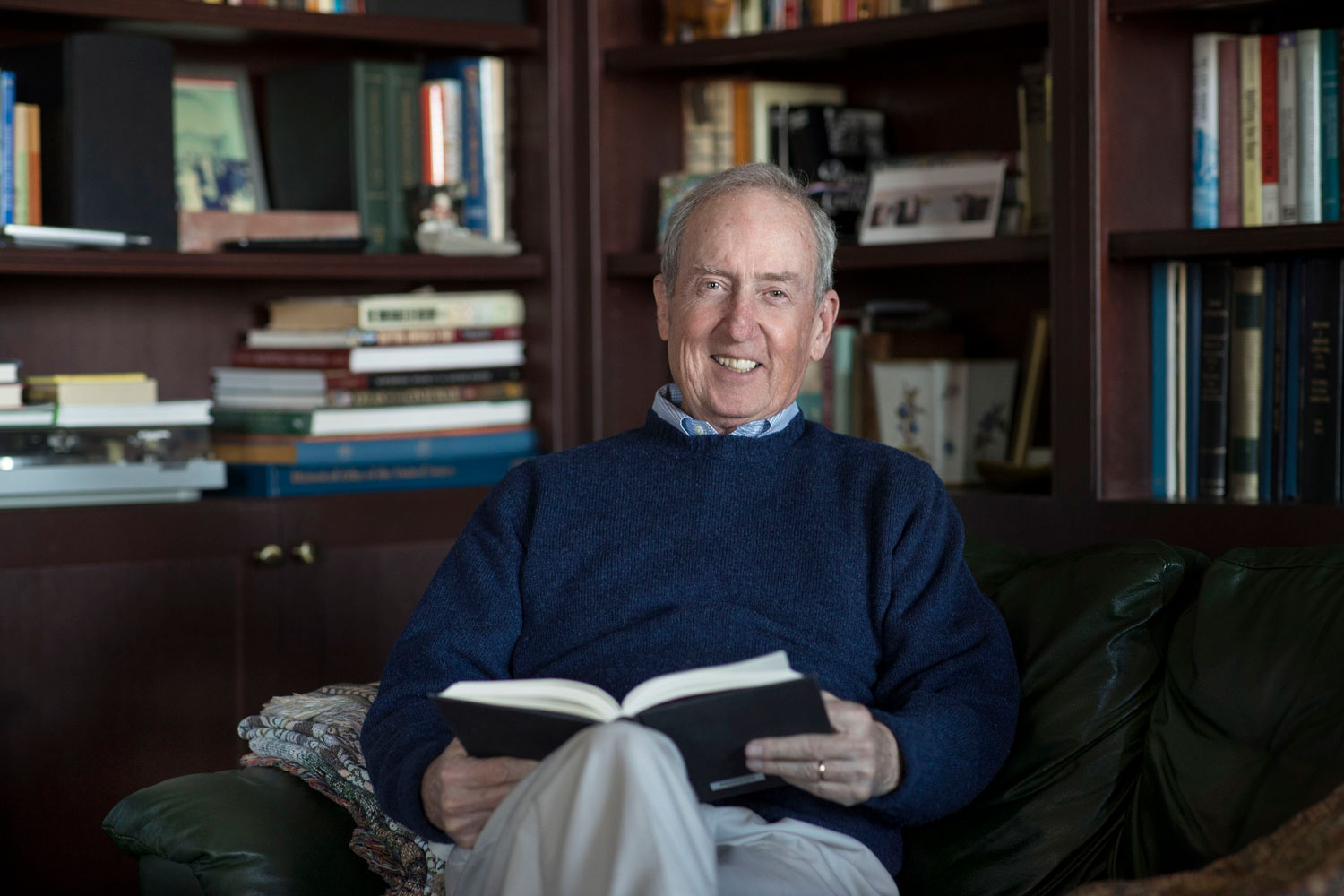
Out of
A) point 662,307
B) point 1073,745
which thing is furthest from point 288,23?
point 1073,745

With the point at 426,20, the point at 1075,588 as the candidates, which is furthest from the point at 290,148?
the point at 1075,588

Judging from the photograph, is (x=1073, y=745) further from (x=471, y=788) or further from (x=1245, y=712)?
(x=471, y=788)

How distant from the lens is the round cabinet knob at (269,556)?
7.50 feet

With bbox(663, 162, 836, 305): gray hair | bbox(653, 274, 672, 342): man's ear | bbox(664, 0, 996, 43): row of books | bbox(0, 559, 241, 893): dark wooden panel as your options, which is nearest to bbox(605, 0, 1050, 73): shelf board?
bbox(664, 0, 996, 43): row of books

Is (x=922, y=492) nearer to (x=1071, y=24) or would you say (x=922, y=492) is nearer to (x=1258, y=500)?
(x=1258, y=500)

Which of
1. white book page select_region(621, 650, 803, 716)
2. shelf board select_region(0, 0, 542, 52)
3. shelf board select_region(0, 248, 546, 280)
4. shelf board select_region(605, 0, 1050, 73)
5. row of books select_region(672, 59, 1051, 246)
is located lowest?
white book page select_region(621, 650, 803, 716)

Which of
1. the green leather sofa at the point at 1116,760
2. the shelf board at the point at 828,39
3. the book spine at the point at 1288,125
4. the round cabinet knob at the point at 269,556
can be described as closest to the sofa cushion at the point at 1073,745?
the green leather sofa at the point at 1116,760

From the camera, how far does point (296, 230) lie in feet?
8.00

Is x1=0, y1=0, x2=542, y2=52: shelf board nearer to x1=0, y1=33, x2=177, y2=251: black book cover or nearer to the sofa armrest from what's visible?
x1=0, y1=33, x2=177, y2=251: black book cover

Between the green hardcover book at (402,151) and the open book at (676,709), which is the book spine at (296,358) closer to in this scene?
the green hardcover book at (402,151)

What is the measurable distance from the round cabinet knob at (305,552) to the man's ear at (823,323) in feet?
3.24

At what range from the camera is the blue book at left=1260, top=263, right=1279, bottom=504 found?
2.03 m

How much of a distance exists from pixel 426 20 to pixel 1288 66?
4.53ft

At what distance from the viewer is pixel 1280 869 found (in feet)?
3.44
